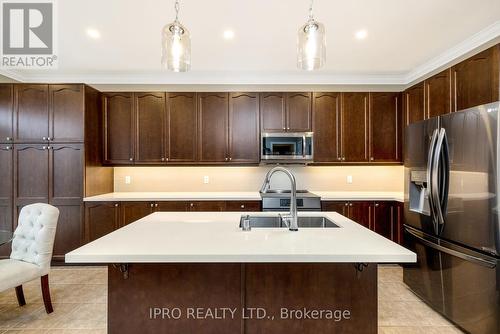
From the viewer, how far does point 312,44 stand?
5.61 feet

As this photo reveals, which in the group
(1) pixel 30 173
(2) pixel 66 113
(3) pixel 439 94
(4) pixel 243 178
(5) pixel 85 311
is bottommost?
(5) pixel 85 311

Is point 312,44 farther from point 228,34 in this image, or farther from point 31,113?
point 31,113

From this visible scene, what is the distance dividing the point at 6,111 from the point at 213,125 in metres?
2.55

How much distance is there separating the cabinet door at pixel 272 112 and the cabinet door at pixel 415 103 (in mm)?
1664

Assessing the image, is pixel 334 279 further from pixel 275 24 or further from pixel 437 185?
pixel 275 24

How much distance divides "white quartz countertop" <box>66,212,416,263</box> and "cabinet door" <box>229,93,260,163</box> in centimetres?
226

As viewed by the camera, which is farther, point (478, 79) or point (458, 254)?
point (478, 79)

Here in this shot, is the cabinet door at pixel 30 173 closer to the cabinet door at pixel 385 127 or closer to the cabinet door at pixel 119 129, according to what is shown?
the cabinet door at pixel 119 129

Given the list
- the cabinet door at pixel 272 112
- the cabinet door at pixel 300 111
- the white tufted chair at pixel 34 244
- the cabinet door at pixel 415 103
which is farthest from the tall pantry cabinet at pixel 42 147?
the cabinet door at pixel 415 103

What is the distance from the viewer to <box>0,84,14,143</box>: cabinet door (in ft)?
11.7

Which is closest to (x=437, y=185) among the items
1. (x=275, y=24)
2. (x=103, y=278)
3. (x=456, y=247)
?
(x=456, y=247)

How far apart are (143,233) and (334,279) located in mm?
1101

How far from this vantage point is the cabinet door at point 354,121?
406cm

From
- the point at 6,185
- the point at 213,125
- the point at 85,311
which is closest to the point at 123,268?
the point at 85,311
